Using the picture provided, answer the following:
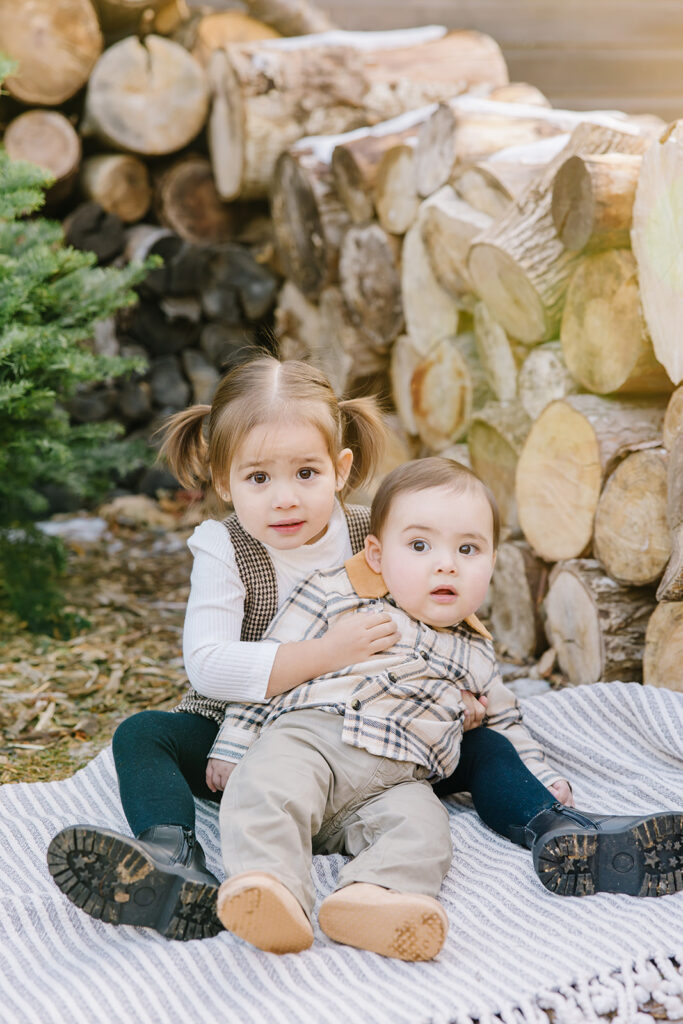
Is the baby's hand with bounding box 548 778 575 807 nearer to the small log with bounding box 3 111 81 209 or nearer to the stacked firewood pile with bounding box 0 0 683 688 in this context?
the stacked firewood pile with bounding box 0 0 683 688

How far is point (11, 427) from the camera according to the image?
2.51 m

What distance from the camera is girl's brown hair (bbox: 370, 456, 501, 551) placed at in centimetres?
150

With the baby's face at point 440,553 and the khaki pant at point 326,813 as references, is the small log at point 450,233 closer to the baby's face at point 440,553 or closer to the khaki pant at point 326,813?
the baby's face at point 440,553

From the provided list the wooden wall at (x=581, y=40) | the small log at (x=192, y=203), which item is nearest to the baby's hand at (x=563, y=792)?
the small log at (x=192, y=203)

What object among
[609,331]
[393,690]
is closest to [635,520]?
[609,331]

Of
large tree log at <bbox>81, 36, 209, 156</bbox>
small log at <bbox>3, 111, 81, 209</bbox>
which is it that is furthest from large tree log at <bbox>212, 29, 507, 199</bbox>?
small log at <bbox>3, 111, 81, 209</bbox>

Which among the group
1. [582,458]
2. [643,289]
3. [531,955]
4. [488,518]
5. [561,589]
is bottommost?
[561,589]

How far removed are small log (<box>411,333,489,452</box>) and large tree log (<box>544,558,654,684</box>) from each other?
679 mm

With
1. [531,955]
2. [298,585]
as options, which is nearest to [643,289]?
[298,585]

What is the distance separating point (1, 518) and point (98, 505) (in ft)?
3.75

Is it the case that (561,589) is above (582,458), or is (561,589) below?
below

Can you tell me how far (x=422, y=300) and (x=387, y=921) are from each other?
2064mm

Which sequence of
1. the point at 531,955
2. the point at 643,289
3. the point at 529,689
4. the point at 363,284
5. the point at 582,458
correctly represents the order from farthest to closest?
the point at 363,284, the point at 529,689, the point at 582,458, the point at 643,289, the point at 531,955

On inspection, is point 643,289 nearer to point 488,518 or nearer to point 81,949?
point 488,518
